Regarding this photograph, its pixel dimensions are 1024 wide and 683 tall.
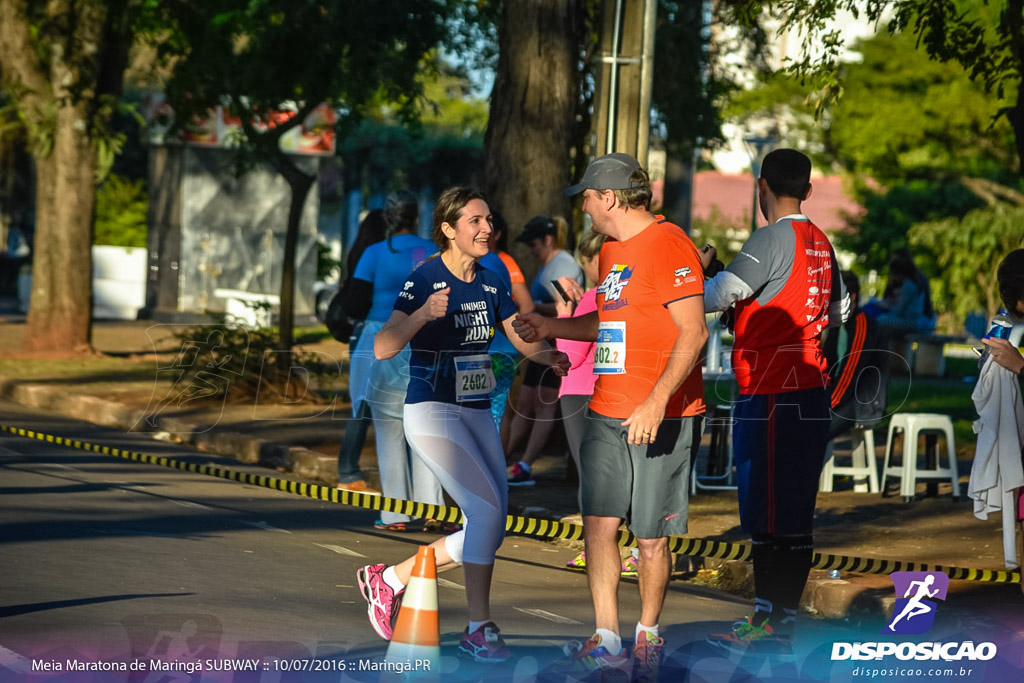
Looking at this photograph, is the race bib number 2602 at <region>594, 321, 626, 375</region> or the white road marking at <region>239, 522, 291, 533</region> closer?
the race bib number 2602 at <region>594, 321, 626, 375</region>

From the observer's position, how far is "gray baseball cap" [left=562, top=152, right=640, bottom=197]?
597 centimetres

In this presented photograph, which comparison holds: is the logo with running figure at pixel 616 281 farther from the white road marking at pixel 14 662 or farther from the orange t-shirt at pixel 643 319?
the white road marking at pixel 14 662

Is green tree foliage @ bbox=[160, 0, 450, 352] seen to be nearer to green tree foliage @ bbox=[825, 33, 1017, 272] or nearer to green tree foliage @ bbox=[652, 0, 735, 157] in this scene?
green tree foliage @ bbox=[652, 0, 735, 157]

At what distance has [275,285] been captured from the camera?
103 ft

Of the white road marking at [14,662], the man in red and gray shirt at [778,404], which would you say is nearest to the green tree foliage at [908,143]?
the man in red and gray shirt at [778,404]

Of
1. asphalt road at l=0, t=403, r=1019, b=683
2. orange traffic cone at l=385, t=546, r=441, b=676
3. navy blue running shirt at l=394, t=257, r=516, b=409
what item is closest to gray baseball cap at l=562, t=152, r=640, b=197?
navy blue running shirt at l=394, t=257, r=516, b=409

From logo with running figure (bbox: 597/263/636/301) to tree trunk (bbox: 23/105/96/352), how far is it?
1410 centimetres

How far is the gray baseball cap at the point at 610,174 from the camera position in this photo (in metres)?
A: 5.97

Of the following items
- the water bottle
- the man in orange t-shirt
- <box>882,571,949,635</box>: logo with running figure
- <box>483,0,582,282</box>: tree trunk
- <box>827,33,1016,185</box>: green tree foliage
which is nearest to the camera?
the man in orange t-shirt

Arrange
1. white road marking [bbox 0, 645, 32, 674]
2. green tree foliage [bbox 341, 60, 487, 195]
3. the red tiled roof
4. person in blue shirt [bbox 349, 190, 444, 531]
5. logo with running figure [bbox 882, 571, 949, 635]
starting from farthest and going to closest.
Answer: the red tiled roof
green tree foliage [bbox 341, 60, 487, 195]
person in blue shirt [bbox 349, 190, 444, 531]
logo with running figure [bbox 882, 571, 949, 635]
white road marking [bbox 0, 645, 32, 674]

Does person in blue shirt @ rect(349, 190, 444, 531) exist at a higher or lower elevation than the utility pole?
lower

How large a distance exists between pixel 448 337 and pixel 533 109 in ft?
21.0

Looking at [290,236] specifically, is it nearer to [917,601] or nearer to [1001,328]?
[1001,328]

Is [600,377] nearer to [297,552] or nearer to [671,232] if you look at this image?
[671,232]
